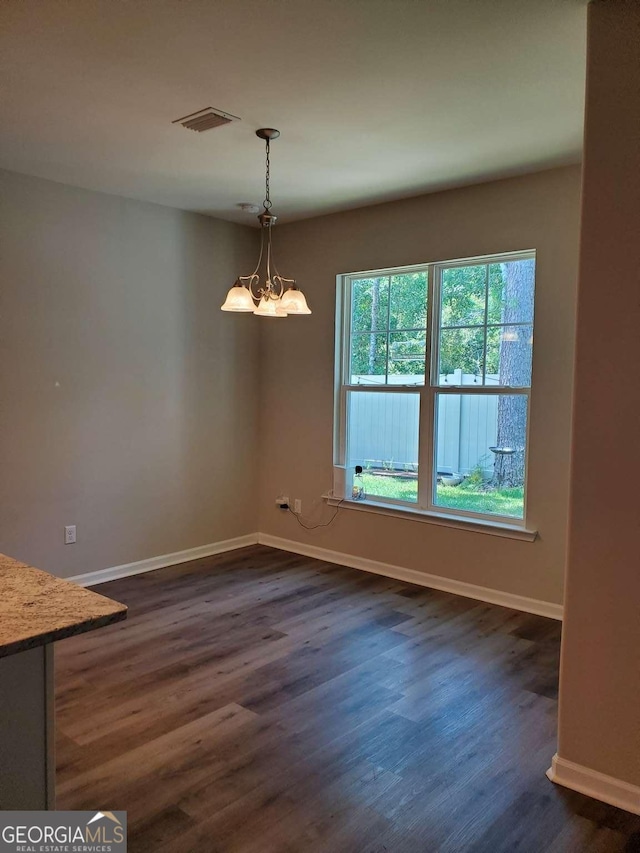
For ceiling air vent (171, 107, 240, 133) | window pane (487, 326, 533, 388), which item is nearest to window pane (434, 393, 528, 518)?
window pane (487, 326, 533, 388)

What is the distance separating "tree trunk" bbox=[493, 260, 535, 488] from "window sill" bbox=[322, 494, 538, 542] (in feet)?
0.93

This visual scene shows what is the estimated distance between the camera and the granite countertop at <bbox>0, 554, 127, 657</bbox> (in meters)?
1.33

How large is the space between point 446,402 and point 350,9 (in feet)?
9.03

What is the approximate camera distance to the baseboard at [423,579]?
405 centimetres

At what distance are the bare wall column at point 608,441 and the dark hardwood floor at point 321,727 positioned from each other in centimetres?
28

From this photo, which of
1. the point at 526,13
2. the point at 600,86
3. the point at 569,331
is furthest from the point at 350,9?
the point at 569,331

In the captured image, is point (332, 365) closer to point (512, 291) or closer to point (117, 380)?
point (512, 291)

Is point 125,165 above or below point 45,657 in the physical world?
above

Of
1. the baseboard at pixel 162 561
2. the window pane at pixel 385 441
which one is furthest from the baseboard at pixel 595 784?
the baseboard at pixel 162 561

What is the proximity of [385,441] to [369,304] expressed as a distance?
42.0 inches

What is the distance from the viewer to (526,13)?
2209 millimetres

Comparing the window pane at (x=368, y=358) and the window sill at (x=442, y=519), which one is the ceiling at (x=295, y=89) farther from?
the window sill at (x=442, y=519)

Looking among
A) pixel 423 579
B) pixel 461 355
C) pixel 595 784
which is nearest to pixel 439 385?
pixel 461 355

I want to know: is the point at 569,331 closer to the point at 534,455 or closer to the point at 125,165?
the point at 534,455
